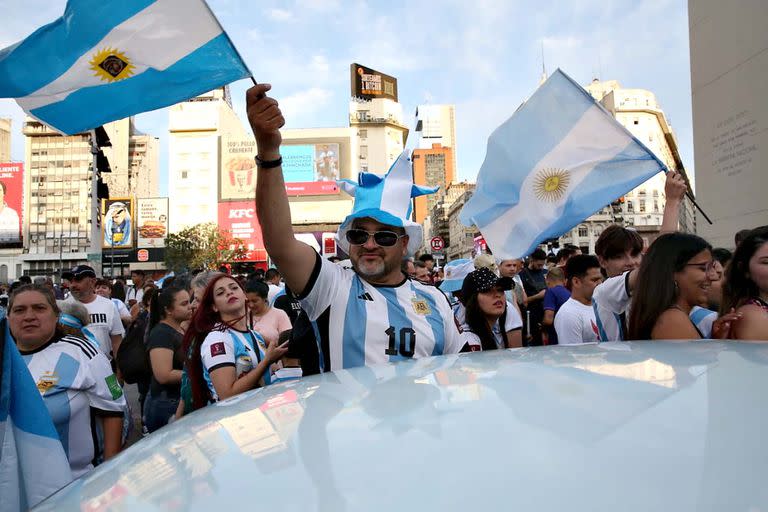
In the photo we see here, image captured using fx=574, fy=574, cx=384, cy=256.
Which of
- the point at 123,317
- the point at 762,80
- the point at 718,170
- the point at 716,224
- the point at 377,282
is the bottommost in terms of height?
the point at 123,317

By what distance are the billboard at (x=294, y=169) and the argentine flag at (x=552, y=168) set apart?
226ft

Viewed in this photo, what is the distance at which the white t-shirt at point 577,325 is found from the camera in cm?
413

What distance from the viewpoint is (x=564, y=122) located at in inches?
175

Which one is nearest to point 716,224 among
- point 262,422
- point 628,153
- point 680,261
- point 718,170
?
point 718,170

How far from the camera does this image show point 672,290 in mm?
2287

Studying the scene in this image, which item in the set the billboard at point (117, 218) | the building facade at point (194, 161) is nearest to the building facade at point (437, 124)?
the building facade at point (194, 161)

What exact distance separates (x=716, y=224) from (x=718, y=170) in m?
1.06

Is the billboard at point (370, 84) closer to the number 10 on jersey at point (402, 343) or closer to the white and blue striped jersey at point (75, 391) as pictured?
the white and blue striped jersey at point (75, 391)

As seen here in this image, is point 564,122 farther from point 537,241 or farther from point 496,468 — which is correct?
point 496,468

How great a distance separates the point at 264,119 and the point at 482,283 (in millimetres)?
2483

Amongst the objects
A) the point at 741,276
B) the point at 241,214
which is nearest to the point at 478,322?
the point at 741,276

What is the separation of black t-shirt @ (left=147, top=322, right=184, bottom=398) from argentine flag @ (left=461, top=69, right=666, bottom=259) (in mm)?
2510

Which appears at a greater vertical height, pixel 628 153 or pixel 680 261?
pixel 628 153

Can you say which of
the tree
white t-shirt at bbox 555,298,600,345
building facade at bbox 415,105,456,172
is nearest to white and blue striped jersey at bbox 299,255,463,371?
white t-shirt at bbox 555,298,600,345
